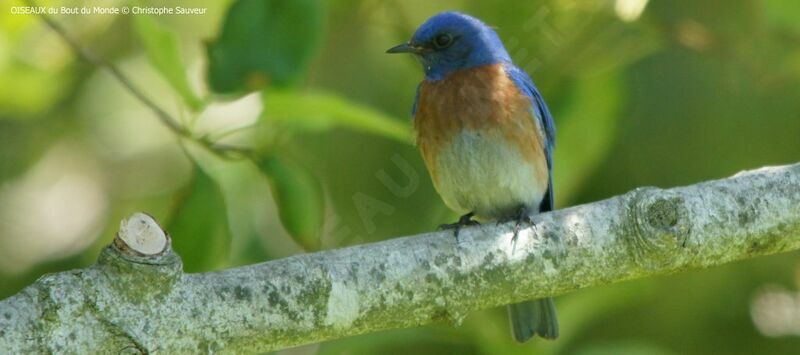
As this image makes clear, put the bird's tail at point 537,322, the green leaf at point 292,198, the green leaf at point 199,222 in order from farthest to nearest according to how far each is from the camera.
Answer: the bird's tail at point 537,322 < the green leaf at point 292,198 < the green leaf at point 199,222

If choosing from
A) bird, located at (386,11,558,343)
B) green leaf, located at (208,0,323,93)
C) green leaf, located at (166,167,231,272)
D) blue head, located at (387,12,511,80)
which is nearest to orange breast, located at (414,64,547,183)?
bird, located at (386,11,558,343)

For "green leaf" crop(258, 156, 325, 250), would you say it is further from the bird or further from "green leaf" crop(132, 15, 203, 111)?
the bird

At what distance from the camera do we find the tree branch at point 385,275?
2898mm

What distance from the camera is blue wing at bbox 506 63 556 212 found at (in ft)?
16.7

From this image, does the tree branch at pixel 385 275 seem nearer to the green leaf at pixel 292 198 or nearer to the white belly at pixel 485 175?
the green leaf at pixel 292 198

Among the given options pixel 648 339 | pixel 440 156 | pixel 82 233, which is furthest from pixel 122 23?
pixel 648 339

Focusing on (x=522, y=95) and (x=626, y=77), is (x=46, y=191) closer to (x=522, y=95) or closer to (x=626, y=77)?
(x=522, y=95)

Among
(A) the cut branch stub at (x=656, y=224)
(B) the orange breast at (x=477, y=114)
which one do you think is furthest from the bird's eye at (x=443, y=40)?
(A) the cut branch stub at (x=656, y=224)

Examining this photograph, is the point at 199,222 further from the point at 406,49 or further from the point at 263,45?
the point at 406,49

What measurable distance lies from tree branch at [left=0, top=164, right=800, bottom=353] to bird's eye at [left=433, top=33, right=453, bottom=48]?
72.6 inches

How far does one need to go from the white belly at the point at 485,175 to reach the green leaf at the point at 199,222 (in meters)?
1.34

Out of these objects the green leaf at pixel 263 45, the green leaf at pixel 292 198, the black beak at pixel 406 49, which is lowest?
the green leaf at pixel 292 198

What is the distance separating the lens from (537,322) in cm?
481

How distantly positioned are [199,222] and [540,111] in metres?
1.88
